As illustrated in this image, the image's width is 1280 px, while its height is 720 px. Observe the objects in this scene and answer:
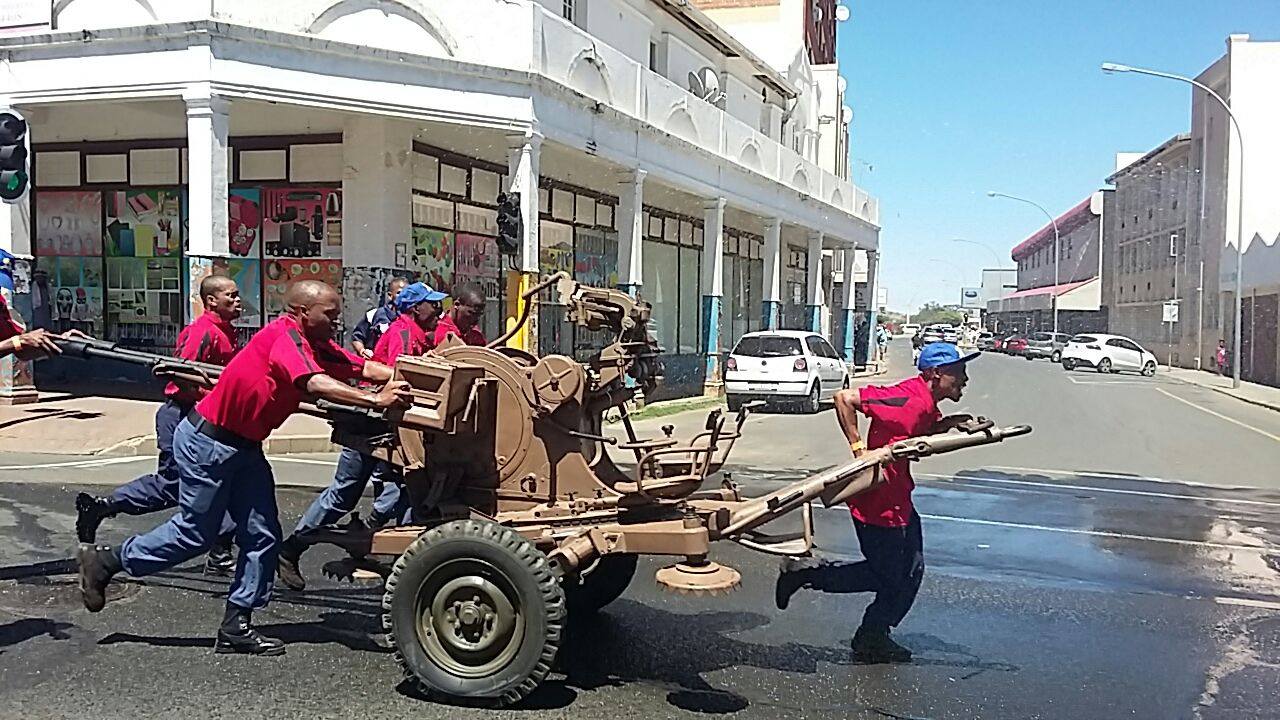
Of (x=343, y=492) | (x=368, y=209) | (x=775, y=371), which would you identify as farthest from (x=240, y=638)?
(x=775, y=371)

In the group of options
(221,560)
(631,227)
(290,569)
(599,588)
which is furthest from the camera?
(631,227)

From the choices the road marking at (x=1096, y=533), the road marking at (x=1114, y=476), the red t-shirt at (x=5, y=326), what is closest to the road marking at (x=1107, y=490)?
the road marking at (x=1114, y=476)

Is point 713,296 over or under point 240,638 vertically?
over

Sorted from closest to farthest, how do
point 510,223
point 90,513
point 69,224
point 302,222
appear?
point 90,513
point 510,223
point 302,222
point 69,224

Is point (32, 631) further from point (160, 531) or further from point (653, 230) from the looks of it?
point (653, 230)

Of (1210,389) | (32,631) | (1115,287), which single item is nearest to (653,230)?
(1210,389)

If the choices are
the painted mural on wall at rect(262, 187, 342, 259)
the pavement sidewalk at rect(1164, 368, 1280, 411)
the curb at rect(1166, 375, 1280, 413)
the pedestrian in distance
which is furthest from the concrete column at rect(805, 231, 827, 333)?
the pedestrian in distance

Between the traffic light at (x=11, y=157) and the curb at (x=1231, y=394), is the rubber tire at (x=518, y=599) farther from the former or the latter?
the curb at (x=1231, y=394)

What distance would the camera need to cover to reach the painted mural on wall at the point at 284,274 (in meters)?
17.4

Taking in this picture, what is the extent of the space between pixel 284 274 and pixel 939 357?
14.2 meters

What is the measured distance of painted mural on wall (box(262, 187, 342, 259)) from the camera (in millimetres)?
17266

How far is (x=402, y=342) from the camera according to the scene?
7.62 meters

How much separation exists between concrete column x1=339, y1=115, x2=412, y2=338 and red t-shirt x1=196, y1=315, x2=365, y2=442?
11.5 meters

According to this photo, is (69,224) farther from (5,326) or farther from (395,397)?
(395,397)
